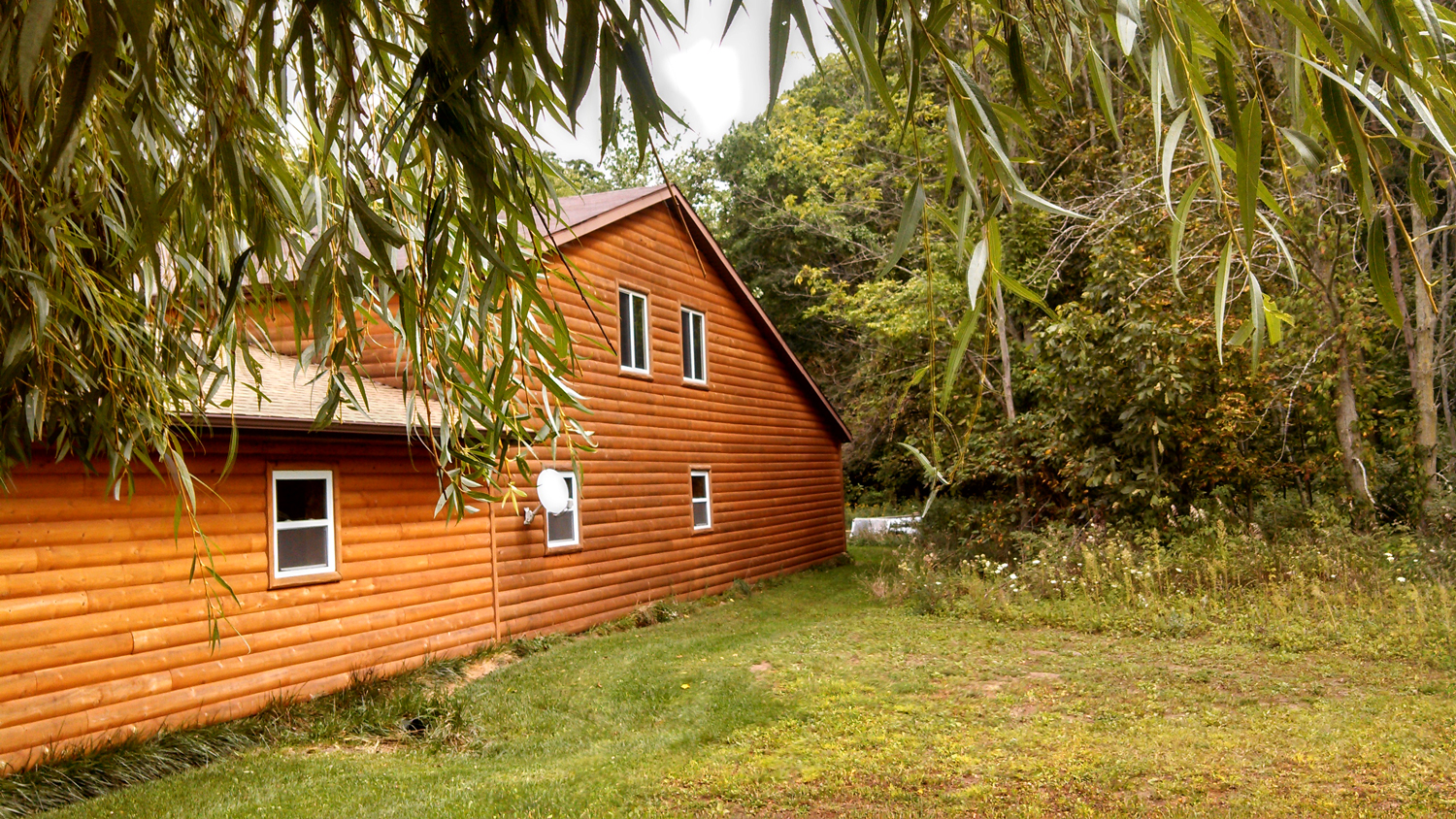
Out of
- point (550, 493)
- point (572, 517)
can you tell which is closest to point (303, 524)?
point (550, 493)

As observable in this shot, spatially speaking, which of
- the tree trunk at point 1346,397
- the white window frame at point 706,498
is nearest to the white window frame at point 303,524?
the white window frame at point 706,498

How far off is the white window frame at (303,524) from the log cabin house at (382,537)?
19 mm

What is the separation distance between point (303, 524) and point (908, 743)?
5.32m

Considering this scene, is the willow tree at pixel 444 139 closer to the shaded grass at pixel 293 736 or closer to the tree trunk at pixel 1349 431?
the shaded grass at pixel 293 736

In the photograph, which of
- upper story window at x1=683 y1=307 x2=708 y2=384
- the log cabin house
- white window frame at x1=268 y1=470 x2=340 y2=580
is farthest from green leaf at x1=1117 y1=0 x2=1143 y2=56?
upper story window at x1=683 y1=307 x2=708 y2=384

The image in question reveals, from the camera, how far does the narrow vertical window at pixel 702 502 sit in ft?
49.1

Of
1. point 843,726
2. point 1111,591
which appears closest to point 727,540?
point 1111,591

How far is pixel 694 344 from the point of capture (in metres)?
15.2

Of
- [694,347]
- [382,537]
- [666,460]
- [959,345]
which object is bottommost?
[382,537]

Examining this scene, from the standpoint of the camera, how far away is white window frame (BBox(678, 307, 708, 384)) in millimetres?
14859

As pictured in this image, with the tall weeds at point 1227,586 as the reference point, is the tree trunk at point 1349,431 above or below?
above

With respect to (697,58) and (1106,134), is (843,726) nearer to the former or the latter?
(697,58)

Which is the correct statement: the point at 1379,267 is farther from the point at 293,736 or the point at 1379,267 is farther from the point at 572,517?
the point at 572,517

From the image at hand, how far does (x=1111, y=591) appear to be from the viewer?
434 inches
